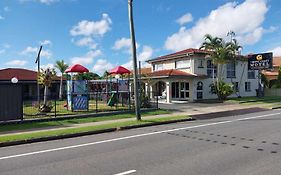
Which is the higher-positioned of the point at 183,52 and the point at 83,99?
the point at 183,52

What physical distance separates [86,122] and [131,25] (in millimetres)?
5581

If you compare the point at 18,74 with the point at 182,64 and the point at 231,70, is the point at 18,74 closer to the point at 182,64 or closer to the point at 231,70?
the point at 182,64

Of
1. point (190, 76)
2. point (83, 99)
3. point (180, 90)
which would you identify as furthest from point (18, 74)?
point (83, 99)

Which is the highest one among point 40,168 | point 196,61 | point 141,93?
point 196,61

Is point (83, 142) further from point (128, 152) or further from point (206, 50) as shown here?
point (206, 50)

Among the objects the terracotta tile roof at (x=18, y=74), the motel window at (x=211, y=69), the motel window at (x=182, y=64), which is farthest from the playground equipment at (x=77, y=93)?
the terracotta tile roof at (x=18, y=74)

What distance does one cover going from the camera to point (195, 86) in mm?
32469

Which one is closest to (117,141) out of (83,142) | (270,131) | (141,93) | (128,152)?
(83,142)

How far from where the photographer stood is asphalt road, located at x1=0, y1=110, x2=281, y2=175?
6.62 m

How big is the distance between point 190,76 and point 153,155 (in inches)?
927

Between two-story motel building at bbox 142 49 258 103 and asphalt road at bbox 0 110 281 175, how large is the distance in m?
18.9

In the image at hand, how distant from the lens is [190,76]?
101 feet

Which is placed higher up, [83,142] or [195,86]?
[195,86]

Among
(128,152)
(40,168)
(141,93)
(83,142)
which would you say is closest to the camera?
(40,168)
